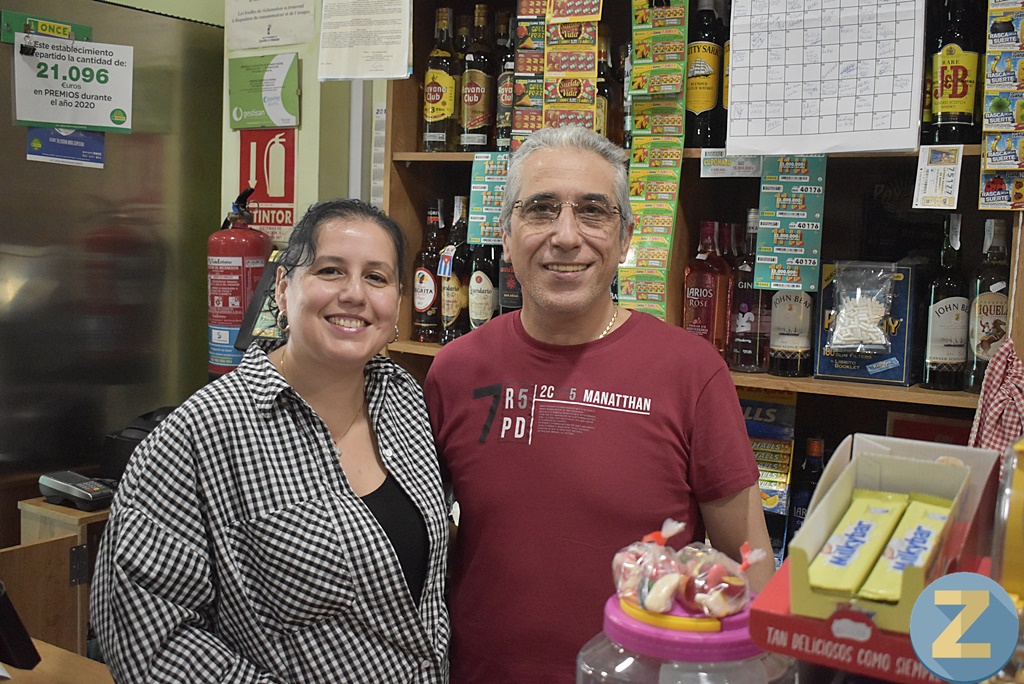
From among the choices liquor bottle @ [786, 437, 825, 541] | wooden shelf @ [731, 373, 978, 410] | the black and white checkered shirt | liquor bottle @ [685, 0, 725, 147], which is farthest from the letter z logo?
liquor bottle @ [685, 0, 725, 147]

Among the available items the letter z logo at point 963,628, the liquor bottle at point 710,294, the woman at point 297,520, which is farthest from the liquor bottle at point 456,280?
the letter z logo at point 963,628

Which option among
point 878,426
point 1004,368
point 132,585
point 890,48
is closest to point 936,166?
point 890,48

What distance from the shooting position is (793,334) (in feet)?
6.82

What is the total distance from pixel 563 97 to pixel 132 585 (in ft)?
4.60

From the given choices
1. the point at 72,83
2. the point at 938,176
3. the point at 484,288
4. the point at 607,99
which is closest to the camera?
the point at 938,176

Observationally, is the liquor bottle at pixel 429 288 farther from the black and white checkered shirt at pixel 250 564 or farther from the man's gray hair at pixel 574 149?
the black and white checkered shirt at pixel 250 564

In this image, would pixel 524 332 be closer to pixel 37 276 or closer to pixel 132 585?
pixel 132 585

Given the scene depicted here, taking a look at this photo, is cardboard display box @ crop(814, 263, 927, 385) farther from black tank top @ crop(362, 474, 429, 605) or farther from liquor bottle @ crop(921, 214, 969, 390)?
black tank top @ crop(362, 474, 429, 605)

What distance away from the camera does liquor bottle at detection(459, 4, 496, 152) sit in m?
2.43

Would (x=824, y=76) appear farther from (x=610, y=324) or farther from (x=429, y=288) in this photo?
(x=429, y=288)

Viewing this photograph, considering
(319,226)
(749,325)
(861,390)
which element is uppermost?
(319,226)

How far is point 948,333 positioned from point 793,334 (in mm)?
309

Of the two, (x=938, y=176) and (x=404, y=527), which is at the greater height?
(x=938, y=176)

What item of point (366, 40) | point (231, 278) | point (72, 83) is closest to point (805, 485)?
point (366, 40)
